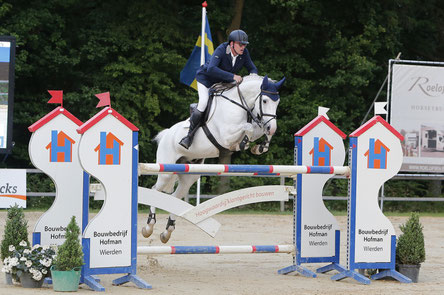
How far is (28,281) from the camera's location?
6.21m

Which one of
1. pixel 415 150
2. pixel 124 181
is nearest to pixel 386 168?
pixel 124 181

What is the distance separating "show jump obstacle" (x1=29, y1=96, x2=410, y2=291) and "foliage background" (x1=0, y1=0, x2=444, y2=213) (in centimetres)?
1030

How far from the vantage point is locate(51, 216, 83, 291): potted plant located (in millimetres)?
5918

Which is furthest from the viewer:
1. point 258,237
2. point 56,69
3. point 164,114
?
point 164,114

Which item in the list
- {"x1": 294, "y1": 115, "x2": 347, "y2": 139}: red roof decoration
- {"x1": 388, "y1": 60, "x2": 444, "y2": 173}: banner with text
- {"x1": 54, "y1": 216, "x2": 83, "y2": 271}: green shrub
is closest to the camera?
{"x1": 54, "y1": 216, "x2": 83, "y2": 271}: green shrub

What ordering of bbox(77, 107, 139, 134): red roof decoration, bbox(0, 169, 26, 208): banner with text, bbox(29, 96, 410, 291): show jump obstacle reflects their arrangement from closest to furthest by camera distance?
bbox(77, 107, 139, 134): red roof decoration
bbox(29, 96, 410, 291): show jump obstacle
bbox(0, 169, 26, 208): banner with text

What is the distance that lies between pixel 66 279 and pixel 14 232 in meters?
0.82

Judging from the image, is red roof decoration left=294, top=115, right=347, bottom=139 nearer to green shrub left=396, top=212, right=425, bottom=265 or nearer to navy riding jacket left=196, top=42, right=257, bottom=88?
navy riding jacket left=196, top=42, right=257, bottom=88

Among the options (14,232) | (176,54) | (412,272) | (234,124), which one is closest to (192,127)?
(234,124)

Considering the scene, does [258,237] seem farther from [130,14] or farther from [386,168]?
[130,14]

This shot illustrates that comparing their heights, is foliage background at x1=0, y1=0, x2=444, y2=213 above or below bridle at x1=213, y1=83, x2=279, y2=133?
above

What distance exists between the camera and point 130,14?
18203mm

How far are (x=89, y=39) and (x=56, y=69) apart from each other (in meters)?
1.13

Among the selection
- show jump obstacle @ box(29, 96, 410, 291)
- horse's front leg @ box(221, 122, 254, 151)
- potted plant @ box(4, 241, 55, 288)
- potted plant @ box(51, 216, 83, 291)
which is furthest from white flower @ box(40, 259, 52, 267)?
horse's front leg @ box(221, 122, 254, 151)
